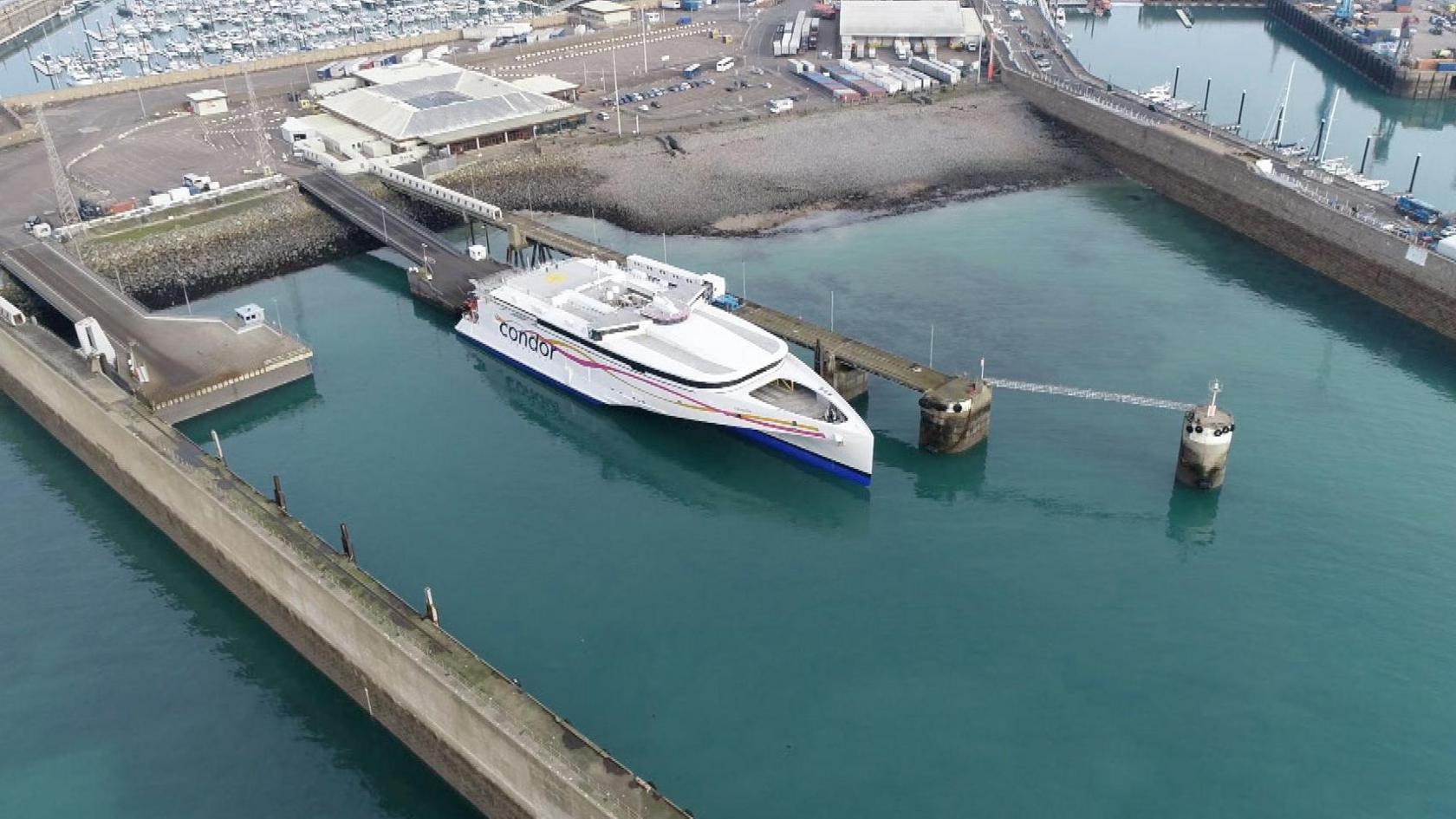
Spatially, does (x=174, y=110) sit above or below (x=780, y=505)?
above

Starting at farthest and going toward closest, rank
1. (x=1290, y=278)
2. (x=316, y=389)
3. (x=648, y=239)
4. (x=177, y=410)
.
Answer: (x=648, y=239) < (x=1290, y=278) < (x=316, y=389) < (x=177, y=410)

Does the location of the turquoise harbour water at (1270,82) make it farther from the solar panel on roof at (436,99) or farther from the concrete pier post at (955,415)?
the solar panel on roof at (436,99)

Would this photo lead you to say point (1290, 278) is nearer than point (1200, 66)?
Yes

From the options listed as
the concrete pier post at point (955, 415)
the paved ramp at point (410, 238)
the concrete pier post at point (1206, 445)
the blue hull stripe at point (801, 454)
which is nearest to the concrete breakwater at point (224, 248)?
the paved ramp at point (410, 238)

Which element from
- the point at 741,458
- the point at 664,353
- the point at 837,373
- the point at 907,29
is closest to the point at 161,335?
the point at 664,353

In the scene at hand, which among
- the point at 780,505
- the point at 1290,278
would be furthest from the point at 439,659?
the point at 1290,278

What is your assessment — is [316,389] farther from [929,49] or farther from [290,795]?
[929,49]

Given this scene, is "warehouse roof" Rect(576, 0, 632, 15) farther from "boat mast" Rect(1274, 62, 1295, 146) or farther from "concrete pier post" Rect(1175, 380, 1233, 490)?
"concrete pier post" Rect(1175, 380, 1233, 490)

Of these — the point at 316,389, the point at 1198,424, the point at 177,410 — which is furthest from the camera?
the point at 316,389
